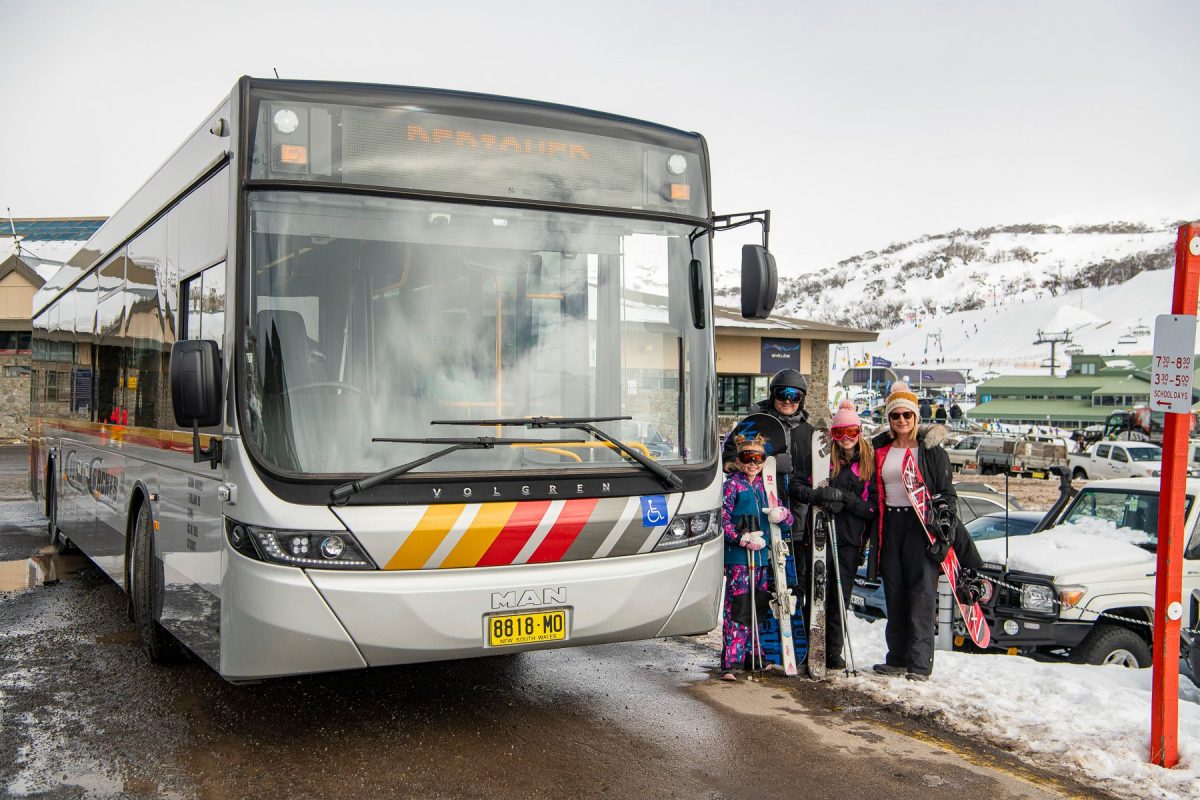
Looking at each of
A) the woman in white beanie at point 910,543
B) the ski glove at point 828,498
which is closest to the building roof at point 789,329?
the woman in white beanie at point 910,543

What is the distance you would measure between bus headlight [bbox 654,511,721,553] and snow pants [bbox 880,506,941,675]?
1.68 metres

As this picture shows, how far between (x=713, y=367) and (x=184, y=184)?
3.16 metres

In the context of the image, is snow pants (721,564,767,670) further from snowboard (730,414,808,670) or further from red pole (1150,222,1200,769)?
red pole (1150,222,1200,769)

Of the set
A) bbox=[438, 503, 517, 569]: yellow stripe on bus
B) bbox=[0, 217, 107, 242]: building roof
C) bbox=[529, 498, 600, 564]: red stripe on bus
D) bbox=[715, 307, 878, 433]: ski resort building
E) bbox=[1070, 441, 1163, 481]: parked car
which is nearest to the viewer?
bbox=[438, 503, 517, 569]: yellow stripe on bus

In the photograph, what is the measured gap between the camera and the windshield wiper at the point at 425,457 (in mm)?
4672

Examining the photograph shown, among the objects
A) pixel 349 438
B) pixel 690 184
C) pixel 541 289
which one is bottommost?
pixel 349 438

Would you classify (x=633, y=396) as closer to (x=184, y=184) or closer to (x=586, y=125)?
(x=586, y=125)

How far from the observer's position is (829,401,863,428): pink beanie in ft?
22.7

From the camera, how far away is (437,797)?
460 centimetres

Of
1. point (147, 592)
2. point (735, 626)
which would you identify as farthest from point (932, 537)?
point (147, 592)

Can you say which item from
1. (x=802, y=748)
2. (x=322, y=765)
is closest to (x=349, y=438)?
(x=322, y=765)

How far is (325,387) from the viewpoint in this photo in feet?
15.7

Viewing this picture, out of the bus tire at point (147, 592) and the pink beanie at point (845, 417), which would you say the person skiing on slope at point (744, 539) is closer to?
the pink beanie at point (845, 417)

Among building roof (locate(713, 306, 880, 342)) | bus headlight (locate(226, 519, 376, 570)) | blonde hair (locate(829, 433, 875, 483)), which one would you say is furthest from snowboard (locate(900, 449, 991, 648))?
building roof (locate(713, 306, 880, 342))
